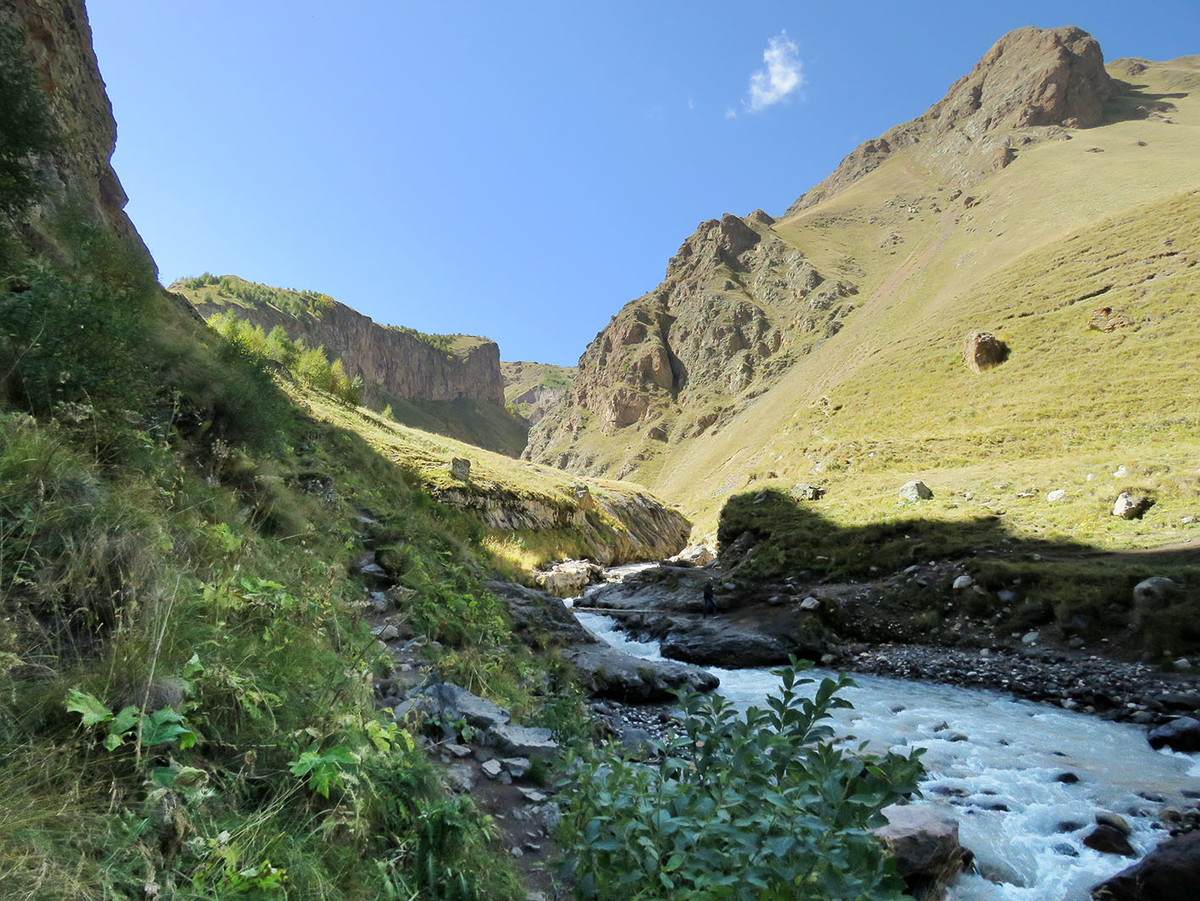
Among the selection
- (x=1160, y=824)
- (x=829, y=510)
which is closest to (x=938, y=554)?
(x=829, y=510)

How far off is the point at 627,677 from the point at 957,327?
4627 cm

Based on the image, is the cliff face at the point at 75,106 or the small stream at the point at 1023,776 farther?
the cliff face at the point at 75,106

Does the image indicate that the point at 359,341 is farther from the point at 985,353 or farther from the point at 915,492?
the point at 915,492

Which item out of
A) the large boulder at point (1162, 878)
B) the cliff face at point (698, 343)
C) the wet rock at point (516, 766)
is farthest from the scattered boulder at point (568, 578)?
the cliff face at point (698, 343)

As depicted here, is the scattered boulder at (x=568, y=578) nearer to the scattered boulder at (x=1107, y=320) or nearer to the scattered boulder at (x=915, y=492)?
the scattered boulder at (x=915, y=492)

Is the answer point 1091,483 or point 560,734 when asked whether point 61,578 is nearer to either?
point 560,734

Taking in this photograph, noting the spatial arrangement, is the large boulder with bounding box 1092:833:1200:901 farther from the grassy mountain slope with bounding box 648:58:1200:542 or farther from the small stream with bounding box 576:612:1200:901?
the grassy mountain slope with bounding box 648:58:1200:542

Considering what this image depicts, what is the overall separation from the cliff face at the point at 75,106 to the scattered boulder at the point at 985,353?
43.3 metres

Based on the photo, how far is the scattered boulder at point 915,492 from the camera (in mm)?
19908

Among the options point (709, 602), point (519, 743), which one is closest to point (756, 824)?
point (519, 743)

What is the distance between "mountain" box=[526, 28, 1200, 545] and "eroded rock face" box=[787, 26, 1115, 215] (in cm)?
73

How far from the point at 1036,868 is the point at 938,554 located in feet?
38.1

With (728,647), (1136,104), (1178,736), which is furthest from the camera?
(1136,104)

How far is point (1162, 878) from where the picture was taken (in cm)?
432
